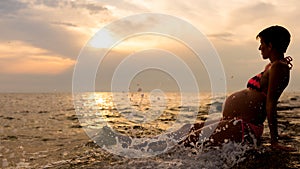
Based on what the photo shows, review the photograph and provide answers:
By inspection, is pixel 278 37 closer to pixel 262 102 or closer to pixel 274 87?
pixel 274 87

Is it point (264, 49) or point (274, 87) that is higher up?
point (264, 49)

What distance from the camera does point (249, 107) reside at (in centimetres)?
631

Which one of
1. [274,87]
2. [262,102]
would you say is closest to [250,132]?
[262,102]

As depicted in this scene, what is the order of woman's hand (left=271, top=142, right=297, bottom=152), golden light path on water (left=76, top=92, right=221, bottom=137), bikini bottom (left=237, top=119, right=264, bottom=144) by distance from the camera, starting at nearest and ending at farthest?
woman's hand (left=271, top=142, right=297, bottom=152)
bikini bottom (left=237, top=119, right=264, bottom=144)
golden light path on water (left=76, top=92, right=221, bottom=137)

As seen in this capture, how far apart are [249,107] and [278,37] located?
144 cm

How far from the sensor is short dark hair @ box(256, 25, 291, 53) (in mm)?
5938

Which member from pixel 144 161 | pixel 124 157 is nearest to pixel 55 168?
pixel 124 157

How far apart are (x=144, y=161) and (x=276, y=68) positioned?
9.57ft

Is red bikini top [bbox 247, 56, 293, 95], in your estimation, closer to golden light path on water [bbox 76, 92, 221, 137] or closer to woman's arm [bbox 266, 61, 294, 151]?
woman's arm [bbox 266, 61, 294, 151]

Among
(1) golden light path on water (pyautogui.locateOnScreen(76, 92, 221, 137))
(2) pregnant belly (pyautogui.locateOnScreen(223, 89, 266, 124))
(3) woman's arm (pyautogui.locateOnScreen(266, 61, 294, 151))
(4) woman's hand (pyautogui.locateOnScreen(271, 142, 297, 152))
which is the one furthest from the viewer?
(1) golden light path on water (pyautogui.locateOnScreen(76, 92, 221, 137))

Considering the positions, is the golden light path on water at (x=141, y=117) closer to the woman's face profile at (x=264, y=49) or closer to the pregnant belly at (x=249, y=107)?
the pregnant belly at (x=249, y=107)

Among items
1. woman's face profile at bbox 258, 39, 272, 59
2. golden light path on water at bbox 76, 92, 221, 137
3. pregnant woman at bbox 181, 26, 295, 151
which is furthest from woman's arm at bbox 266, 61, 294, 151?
golden light path on water at bbox 76, 92, 221, 137

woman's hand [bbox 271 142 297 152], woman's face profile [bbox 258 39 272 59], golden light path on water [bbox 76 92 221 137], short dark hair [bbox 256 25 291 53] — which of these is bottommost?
golden light path on water [bbox 76 92 221 137]

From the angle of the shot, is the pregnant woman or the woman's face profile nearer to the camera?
→ the pregnant woman
